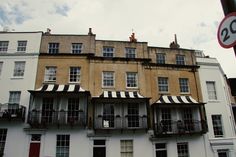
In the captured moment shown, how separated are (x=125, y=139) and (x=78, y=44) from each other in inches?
455

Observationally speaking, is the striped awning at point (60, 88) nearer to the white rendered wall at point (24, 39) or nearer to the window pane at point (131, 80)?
the white rendered wall at point (24, 39)

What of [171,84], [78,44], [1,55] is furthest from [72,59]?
[171,84]

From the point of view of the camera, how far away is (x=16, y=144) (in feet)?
64.7

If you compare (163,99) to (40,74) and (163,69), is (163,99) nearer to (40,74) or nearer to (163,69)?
(163,69)

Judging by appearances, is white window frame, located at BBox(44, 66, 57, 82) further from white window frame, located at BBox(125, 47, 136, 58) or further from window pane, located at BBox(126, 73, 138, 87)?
white window frame, located at BBox(125, 47, 136, 58)

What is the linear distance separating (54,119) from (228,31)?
19.3 meters

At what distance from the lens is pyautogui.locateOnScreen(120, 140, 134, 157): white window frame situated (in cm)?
2069

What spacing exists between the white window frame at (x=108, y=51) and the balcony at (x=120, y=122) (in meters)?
7.09

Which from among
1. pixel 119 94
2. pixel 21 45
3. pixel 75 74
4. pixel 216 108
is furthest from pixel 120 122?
pixel 21 45

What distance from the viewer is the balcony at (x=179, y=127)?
21.3 m

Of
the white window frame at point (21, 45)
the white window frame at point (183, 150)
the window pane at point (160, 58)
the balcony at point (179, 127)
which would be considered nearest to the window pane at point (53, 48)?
the white window frame at point (21, 45)

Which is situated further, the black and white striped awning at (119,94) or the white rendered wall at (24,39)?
the white rendered wall at (24,39)

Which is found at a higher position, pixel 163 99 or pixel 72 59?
pixel 72 59

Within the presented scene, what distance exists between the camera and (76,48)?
2389cm
